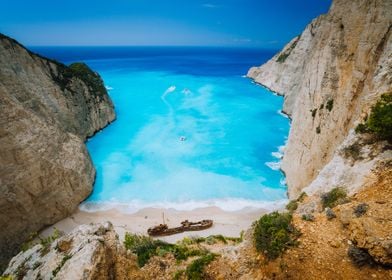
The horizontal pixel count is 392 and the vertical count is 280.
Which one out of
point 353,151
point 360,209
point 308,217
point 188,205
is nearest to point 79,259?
point 308,217

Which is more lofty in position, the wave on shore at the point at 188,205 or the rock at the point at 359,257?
the rock at the point at 359,257

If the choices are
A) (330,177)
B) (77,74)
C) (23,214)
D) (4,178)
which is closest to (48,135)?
(4,178)

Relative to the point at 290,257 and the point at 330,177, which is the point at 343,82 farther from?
the point at 290,257

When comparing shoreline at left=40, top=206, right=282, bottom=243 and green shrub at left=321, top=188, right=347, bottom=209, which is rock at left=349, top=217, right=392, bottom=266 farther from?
shoreline at left=40, top=206, right=282, bottom=243

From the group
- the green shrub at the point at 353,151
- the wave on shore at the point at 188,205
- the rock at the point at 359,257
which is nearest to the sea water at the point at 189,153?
the wave on shore at the point at 188,205

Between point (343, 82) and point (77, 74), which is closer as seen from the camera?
point (343, 82)

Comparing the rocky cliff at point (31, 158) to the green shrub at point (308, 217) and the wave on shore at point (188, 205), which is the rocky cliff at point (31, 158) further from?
the green shrub at point (308, 217)
